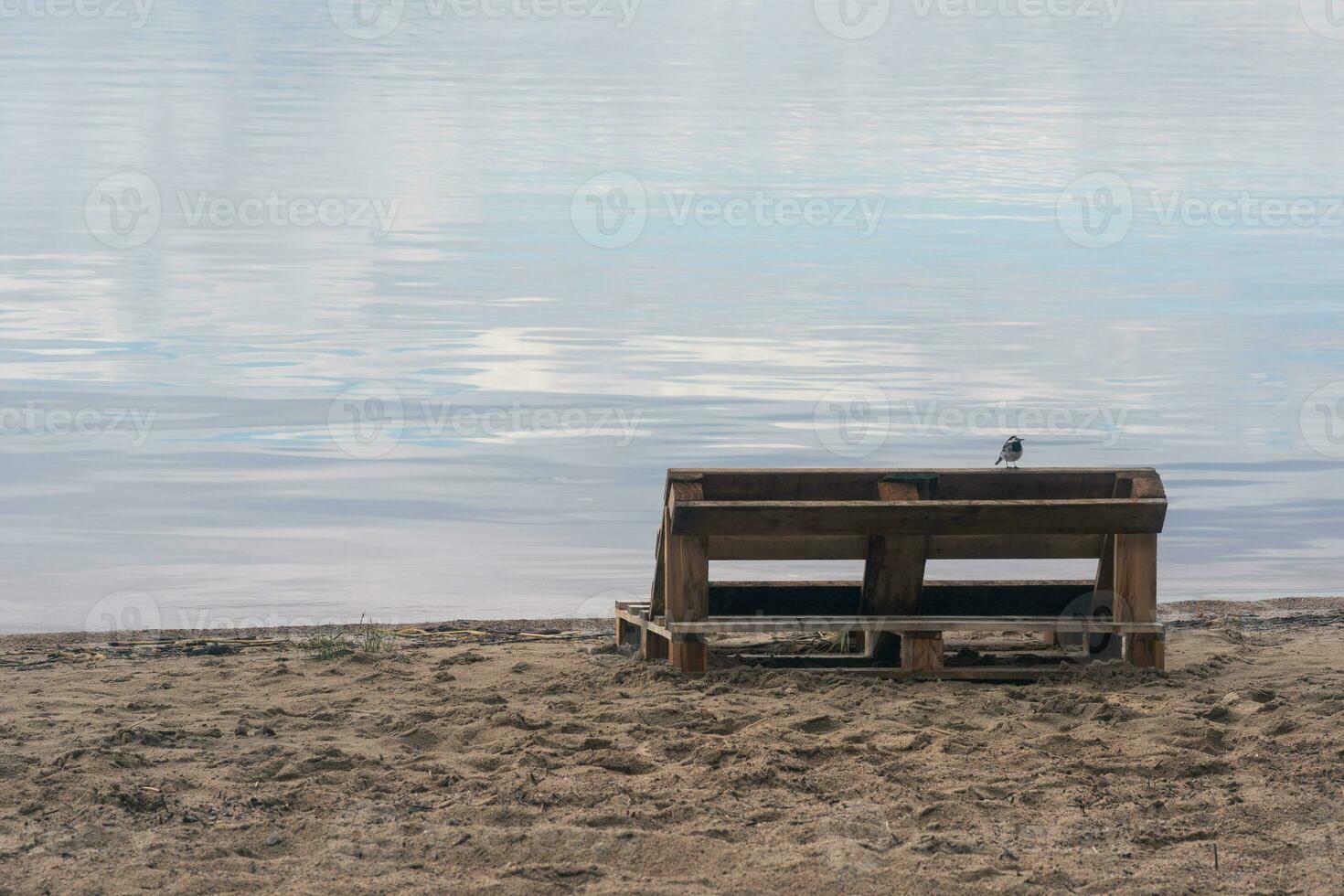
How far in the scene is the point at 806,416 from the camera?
18328 millimetres

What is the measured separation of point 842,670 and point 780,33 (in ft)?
530

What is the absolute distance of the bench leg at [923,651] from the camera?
8.48m

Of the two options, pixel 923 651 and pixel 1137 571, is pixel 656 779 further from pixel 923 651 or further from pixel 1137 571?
pixel 1137 571

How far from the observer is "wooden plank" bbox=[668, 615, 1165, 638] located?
832 centimetres

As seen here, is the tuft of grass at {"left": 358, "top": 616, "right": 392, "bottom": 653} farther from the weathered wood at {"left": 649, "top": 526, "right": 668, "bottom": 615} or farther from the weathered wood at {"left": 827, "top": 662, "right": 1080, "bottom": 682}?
the weathered wood at {"left": 827, "top": 662, "right": 1080, "bottom": 682}

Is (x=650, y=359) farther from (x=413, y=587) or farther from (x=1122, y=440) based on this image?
(x=413, y=587)

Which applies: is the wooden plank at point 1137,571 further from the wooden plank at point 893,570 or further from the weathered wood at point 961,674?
the wooden plank at point 893,570

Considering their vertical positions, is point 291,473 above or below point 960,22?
below

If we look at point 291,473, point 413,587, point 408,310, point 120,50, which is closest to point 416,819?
point 413,587

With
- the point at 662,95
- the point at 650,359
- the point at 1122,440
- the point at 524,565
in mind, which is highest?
the point at 662,95

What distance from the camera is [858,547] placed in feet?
28.8

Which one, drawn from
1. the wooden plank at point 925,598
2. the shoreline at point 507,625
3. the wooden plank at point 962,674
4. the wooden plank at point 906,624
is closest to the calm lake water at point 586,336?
the shoreline at point 507,625

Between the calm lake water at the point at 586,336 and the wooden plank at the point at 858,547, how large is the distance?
9.96ft

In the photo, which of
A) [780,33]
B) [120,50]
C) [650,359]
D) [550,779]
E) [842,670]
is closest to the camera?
[550,779]
